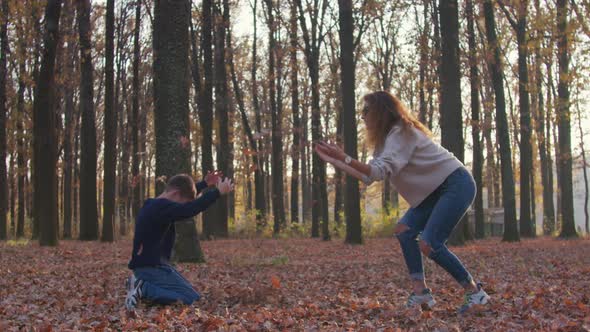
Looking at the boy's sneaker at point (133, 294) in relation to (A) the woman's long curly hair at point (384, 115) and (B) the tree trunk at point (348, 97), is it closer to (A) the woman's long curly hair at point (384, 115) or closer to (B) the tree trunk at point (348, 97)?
(A) the woman's long curly hair at point (384, 115)

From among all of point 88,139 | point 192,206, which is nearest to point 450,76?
point 88,139

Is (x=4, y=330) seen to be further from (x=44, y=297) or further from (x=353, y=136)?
(x=353, y=136)

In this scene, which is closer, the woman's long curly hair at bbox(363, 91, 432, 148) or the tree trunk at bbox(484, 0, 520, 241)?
the woman's long curly hair at bbox(363, 91, 432, 148)

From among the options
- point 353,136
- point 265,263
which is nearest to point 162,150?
point 265,263

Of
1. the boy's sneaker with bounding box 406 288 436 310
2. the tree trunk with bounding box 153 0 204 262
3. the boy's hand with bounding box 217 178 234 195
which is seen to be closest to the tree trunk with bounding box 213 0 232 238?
the tree trunk with bounding box 153 0 204 262

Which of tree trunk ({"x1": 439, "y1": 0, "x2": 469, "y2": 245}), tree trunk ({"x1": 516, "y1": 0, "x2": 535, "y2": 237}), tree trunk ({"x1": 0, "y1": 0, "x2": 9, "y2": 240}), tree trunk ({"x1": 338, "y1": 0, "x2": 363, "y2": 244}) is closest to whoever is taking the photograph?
tree trunk ({"x1": 439, "y1": 0, "x2": 469, "y2": 245})

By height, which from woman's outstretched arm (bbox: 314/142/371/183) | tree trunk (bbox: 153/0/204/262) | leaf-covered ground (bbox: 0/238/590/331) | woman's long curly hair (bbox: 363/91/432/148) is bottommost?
leaf-covered ground (bbox: 0/238/590/331)

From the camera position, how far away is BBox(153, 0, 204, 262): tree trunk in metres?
12.5

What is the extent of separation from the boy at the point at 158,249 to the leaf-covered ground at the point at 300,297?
16 cm

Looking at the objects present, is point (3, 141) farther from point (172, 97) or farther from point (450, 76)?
point (450, 76)

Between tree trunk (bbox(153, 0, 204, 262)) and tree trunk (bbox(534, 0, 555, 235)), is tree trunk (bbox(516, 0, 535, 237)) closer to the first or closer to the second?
tree trunk (bbox(534, 0, 555, 235))

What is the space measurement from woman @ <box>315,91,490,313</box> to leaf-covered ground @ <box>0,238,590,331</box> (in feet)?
1.82

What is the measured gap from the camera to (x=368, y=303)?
23.6 feet

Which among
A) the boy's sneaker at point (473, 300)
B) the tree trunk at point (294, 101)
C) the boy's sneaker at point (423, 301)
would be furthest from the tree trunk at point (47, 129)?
the boy's sneaker at point (473, 300)
